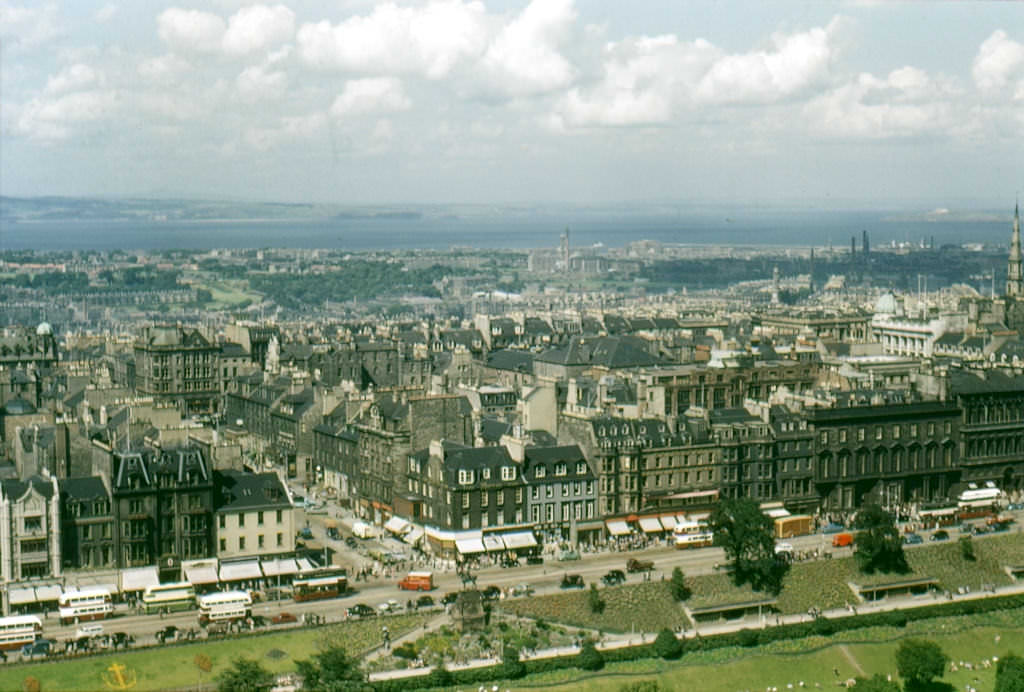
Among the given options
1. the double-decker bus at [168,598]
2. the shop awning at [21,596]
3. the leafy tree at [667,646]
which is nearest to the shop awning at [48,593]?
the shop awning at [21,596]

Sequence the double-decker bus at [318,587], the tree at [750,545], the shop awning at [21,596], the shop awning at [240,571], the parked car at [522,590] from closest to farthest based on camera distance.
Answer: the shop awning at [21,596] < the double-decker bus at [318,587] < the parked car at [522,590] < the shop awning at [240,571] < the tree at [750,545]

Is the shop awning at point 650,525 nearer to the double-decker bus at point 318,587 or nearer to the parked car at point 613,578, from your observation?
the parked car at point 613,578

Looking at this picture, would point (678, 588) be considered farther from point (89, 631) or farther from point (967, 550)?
point (89, 631)

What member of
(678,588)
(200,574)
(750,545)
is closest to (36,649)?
(200,574)

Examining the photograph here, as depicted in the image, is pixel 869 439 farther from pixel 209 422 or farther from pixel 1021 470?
pixel 209 422

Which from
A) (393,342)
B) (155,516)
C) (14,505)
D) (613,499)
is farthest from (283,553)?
(393,342)

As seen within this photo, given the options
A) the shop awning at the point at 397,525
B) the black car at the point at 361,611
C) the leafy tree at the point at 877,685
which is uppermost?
the shop awning at the point at 397,525

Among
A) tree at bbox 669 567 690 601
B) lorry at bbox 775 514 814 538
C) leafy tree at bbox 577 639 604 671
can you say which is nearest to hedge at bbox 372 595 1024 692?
leafy tree at bbox 577 639 604 671
